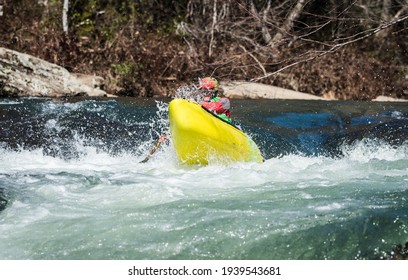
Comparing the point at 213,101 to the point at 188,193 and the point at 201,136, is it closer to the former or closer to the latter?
the point at 201,136

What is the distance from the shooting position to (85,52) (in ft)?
43.5

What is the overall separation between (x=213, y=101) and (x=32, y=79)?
16.6 ft

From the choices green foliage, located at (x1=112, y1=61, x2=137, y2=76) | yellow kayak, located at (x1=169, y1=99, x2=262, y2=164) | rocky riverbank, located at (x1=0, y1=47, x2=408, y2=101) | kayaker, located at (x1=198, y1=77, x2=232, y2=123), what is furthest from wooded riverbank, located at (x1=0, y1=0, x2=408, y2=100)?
yellow kayak, located at (x1=169, y1=99, x2=262, y2=164)

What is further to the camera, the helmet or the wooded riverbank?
the wooded riverbank

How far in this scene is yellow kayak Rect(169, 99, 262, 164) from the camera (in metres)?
6.26

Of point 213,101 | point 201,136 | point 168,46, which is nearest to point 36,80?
point 168,46

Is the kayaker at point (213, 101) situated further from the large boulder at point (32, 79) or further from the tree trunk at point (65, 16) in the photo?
the tree trunk at point (65, 16)

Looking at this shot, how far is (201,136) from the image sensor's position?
632cm

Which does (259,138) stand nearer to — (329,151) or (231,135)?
(329,151)

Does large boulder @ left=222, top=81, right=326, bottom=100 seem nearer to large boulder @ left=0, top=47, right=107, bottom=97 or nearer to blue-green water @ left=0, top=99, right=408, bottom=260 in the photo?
large boulder @ left=0, top=47, right=107, bottom=97

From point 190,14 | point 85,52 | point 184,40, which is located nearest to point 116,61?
point 85,52

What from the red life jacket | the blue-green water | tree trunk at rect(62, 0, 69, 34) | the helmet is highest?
tree trunk at rect(62, 0, 69, 34)

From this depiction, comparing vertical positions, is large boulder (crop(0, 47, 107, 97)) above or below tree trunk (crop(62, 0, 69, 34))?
below

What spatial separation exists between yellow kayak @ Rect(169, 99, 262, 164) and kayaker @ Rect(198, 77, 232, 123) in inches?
10.6
